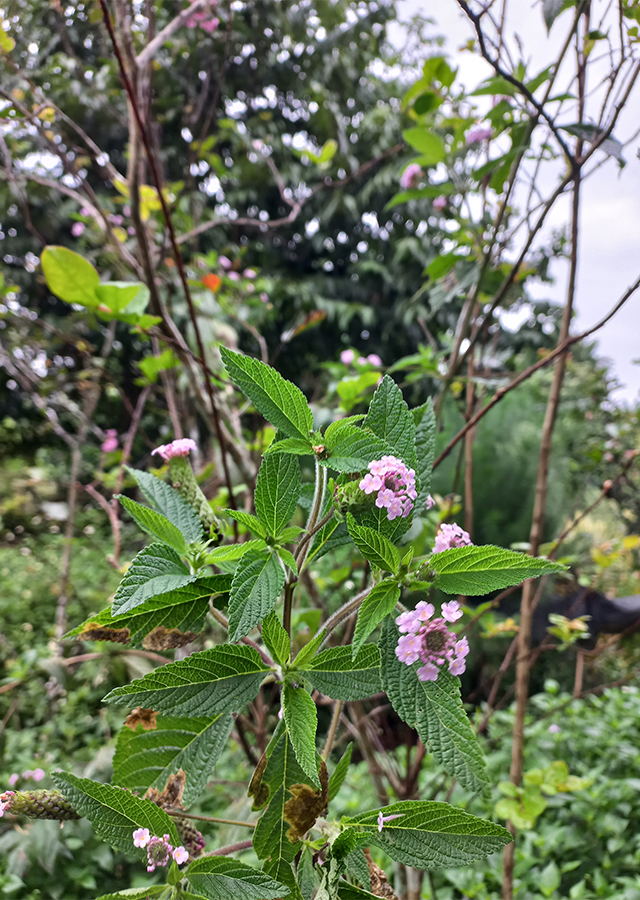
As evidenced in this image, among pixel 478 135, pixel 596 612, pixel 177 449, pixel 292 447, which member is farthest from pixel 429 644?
pixel 596 612

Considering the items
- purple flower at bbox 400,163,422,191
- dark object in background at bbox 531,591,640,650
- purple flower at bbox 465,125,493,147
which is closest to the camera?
purple flower at bbox 465,125,493,147

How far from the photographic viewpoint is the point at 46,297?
170 inches

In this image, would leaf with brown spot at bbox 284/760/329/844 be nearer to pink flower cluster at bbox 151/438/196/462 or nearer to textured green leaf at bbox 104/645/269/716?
textured green leaf at bbox 104/645/269/716

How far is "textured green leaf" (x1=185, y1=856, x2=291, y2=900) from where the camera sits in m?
0.24

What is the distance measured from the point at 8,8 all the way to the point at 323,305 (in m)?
2.66

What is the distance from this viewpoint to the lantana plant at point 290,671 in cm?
24

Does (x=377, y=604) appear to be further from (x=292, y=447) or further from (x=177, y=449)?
(x=177, y=449)

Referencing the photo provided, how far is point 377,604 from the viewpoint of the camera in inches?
10.2

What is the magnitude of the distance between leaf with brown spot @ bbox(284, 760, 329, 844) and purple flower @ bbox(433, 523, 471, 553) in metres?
0.15

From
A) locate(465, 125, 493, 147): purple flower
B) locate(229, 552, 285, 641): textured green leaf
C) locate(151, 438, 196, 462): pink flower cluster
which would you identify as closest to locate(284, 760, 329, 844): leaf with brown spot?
locate(229, 552, 285, 641): textured green leaf

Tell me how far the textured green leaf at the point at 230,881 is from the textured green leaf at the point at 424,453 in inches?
7.7

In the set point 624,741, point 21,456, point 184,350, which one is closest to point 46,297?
point 21,456

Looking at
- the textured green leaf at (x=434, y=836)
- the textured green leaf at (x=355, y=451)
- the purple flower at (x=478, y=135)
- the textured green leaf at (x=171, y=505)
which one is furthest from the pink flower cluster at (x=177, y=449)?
the purple flower at (x=478, y=135)

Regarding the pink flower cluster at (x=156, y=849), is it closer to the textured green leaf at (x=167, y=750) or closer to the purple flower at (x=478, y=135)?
the textured green leaf at (x=167, y=750)
